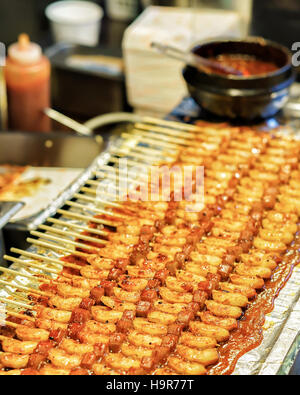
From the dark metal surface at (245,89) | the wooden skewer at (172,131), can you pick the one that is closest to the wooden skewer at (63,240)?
the wooden skewer at (172,131)

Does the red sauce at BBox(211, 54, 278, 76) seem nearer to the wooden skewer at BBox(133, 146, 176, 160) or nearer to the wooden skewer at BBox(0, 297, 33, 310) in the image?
the wooden skewer at BBox(133, 146, 176, 160)

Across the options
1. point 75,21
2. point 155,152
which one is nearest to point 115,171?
Result: point 155,152

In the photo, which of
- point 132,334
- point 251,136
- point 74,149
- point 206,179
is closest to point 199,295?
point 132,334

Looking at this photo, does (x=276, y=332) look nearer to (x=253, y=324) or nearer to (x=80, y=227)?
(x=253, y=324)

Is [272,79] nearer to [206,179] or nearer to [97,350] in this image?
[206,179]

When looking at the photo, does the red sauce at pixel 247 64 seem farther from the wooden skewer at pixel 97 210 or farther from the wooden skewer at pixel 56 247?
the wooden skewer at pixel 56 247

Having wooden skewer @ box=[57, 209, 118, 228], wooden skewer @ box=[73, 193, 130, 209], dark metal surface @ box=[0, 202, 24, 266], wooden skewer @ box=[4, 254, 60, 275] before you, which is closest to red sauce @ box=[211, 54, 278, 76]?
wooden skewer @ box=[73, 193, 130, 209]
